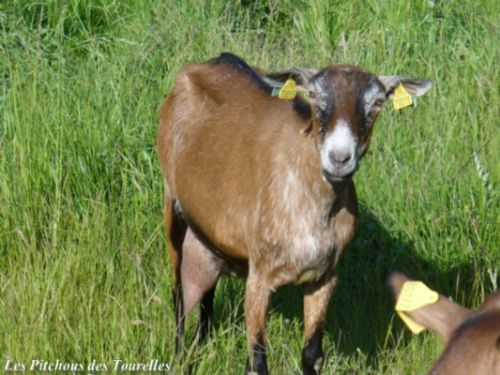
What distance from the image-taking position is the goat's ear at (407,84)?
6695 mm

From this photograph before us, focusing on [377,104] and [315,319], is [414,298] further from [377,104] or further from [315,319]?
[315,319]

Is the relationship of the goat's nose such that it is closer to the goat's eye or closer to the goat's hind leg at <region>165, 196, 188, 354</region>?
the goat's eye

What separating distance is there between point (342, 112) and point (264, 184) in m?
0.72

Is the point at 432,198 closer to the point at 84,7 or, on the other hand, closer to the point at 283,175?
the point at 283,175

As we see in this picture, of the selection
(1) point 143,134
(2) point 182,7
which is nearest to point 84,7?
(2) point 182,7

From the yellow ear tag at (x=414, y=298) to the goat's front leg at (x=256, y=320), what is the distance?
246cm

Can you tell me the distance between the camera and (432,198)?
7875 mm

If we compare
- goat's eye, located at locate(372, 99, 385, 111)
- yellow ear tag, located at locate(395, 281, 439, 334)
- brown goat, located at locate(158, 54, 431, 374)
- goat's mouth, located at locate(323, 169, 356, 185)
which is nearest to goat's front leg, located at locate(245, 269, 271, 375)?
brown goat, located at locate(158, 54, 431, 374)

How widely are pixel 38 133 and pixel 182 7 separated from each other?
2.16 metres

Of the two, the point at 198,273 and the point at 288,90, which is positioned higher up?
the point at 288,90

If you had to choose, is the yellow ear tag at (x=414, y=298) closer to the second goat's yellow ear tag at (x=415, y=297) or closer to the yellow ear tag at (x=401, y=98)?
the second goat's yellow ear tag at (x=415, y=297)

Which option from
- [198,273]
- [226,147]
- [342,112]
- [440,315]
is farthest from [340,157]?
[440,315]

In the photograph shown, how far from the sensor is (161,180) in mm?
8180

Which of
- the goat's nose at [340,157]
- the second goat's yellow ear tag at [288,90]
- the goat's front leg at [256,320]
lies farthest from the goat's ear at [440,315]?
the second goat's yellow ear tag at [288,90]
